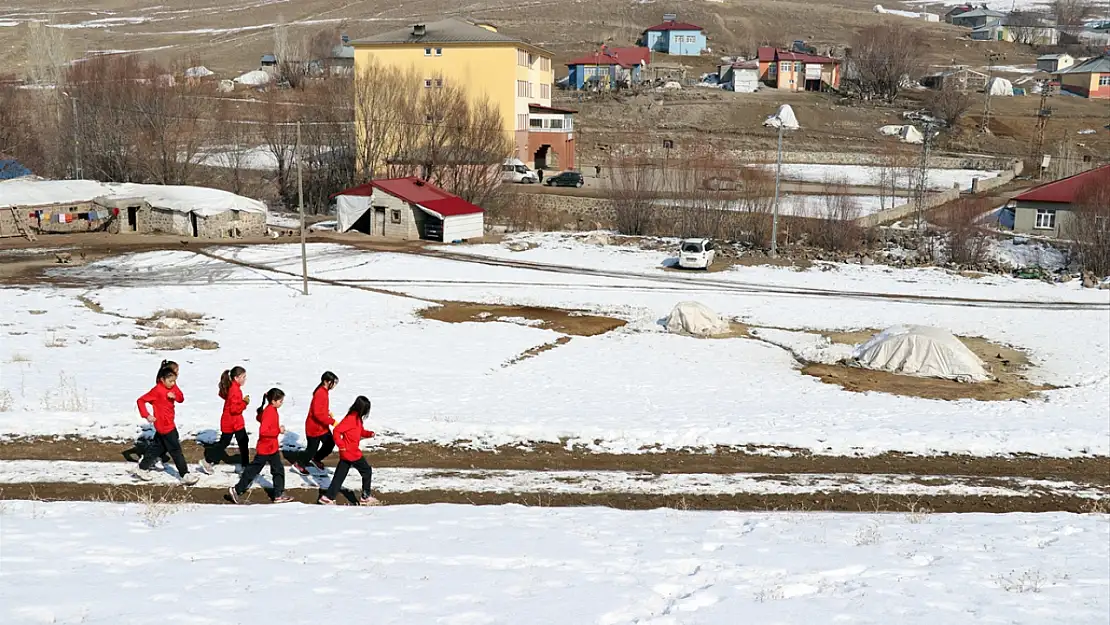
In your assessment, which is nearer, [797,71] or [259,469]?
[259,469]

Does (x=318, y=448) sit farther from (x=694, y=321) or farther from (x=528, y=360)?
(x=694, y=321)

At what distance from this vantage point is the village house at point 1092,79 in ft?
375

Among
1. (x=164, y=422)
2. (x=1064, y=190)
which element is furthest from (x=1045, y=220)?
A: (x=164, y=422)

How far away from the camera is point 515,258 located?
148 ft

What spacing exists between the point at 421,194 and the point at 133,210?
14.8m

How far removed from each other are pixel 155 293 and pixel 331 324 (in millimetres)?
7726

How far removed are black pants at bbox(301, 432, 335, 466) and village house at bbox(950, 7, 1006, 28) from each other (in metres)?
194

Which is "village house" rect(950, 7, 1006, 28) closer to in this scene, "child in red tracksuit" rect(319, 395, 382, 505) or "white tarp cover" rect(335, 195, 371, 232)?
"white tarp cover" rect(335, 195, 371, 232)

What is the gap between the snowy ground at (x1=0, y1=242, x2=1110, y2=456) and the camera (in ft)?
63.9

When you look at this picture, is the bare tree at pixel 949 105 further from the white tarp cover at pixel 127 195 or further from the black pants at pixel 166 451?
the black pants at pixel 166 451

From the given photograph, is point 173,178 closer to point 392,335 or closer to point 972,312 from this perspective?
point 392,335

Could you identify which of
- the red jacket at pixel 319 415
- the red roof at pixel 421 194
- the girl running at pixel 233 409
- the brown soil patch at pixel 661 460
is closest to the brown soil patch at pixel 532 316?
the brown soil patch at pixel 661 460

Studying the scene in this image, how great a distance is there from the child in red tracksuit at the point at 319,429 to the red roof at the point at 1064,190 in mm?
51692

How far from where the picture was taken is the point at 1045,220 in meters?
56.0
